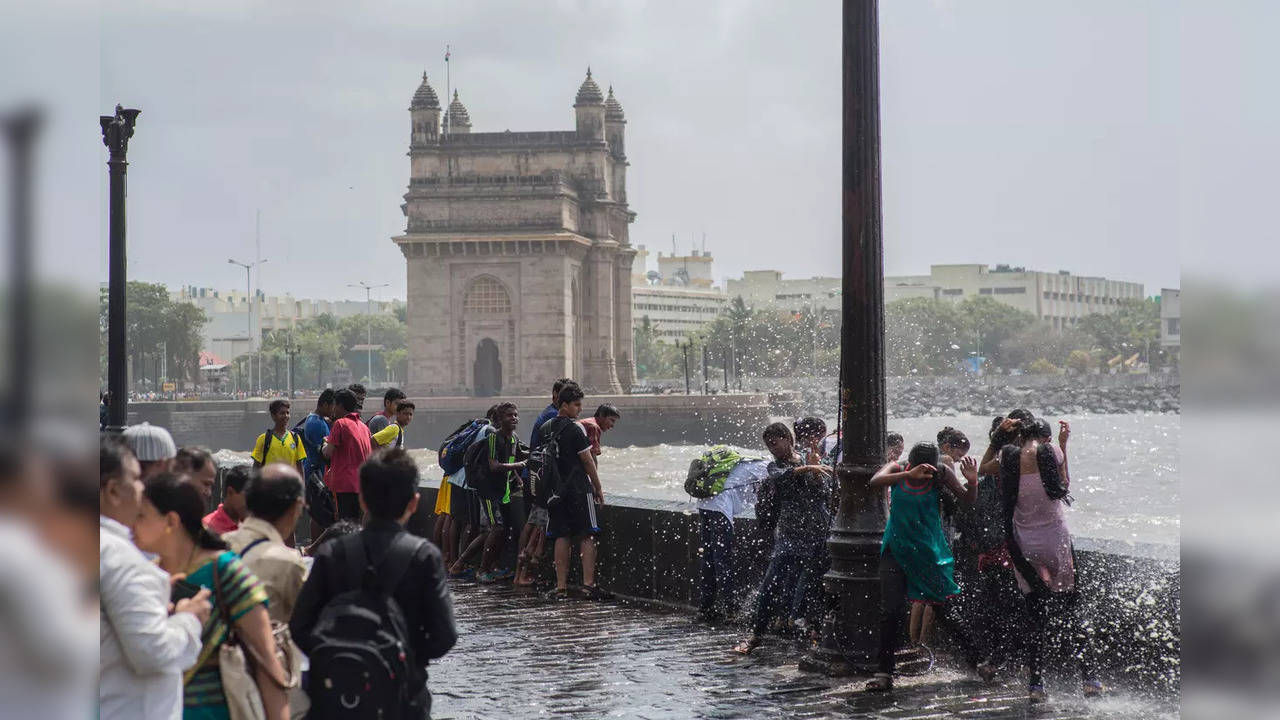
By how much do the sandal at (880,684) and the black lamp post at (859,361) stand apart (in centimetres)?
36

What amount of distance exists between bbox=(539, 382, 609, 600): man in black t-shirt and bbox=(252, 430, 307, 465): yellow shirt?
2.09 metres

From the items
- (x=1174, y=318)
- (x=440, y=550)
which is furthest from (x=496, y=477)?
(x=1174, y=318)

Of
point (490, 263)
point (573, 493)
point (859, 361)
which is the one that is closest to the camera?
point (859, 361)

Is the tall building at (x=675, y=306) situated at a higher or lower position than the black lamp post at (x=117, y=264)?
higher

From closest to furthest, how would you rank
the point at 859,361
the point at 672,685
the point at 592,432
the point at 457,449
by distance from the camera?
the point at 672,685 → the point at 859,361 → the point at 592,432 → the point at 457,449

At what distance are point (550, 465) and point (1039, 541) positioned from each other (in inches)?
176

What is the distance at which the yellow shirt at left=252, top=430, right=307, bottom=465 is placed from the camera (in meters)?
11.0

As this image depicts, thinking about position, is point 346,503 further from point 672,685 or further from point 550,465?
point 672,685

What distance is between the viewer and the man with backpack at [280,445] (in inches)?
435

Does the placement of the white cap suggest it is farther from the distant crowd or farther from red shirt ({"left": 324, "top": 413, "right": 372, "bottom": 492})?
red shirt ({"left": 324, "top": 413, "right": 372, "bottom": 492})

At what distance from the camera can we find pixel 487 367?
88312 mm

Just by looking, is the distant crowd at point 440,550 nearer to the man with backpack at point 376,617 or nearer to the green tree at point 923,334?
the man with backpack at point 376,617

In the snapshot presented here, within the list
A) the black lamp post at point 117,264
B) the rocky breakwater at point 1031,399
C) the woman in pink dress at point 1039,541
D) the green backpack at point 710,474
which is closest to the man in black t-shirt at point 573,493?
the green backpack at point 710,474
